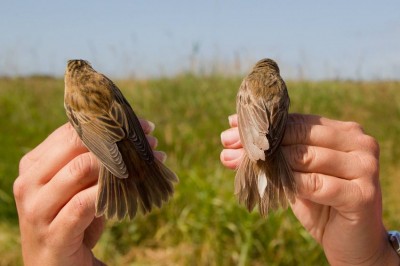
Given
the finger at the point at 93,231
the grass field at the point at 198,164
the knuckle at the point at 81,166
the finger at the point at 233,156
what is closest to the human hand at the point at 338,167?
the finger at the point at 233,156

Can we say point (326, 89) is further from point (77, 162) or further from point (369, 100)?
point (77, 162)

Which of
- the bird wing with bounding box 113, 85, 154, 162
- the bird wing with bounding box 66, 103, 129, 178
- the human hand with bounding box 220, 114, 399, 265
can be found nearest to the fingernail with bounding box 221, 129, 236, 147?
the human hand with bounding box 220, 114, 399, 265

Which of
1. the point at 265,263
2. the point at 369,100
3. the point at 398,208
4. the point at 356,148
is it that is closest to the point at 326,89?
the point at 369,100

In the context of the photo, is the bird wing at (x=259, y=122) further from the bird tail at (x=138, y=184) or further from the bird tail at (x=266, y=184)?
the bird tail at (x=138, y=184)

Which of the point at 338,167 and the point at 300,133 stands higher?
the point at 300,133

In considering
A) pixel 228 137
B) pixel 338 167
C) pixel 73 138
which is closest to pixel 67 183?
pixel 73 138

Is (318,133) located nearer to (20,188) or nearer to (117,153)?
(117,153)
